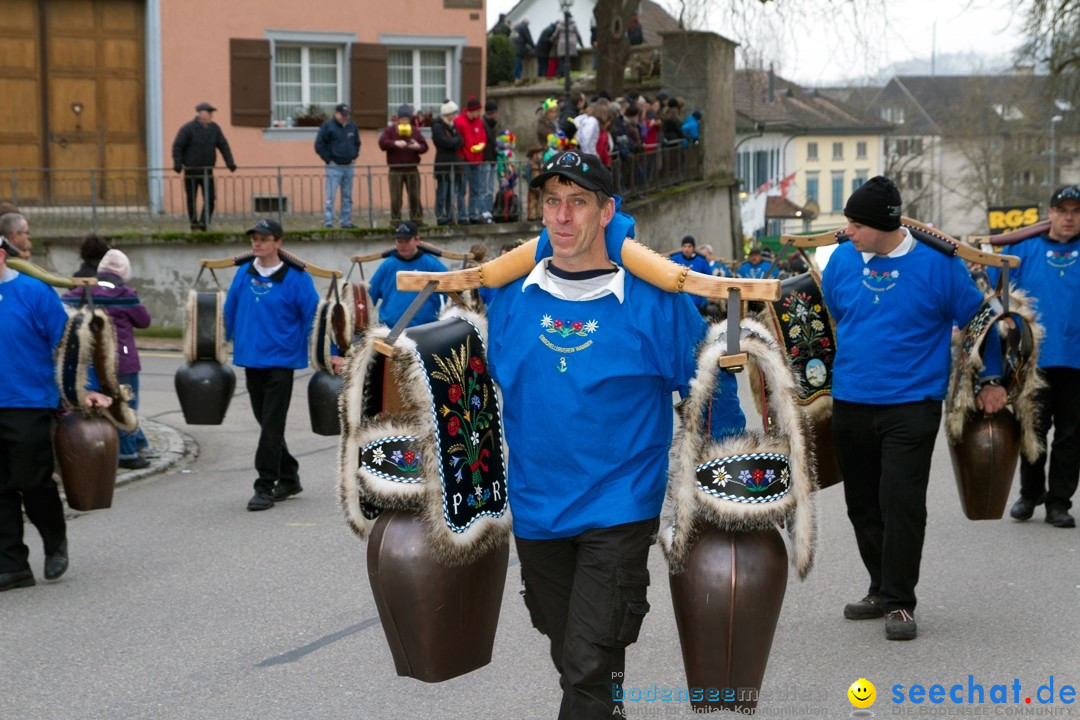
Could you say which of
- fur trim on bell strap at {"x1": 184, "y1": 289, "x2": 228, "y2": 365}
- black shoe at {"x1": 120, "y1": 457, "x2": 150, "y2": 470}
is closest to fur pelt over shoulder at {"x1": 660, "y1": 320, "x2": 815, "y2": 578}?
fur trim on bell strap at {"x1": 184, "y1": 289, "x2": 228, "y2": 365}

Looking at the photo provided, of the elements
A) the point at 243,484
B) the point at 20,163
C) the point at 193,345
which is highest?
the point at 20,163

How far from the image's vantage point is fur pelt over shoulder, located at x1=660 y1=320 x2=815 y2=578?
14.3 feet

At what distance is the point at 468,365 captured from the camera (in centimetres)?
475

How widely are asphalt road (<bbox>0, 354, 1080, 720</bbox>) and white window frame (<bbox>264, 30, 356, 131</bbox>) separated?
674 inches

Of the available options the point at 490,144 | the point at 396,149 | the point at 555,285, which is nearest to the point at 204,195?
the point at 396,149

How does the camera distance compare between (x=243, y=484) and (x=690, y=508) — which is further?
(x=243, y=484)

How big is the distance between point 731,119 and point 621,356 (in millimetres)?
30263

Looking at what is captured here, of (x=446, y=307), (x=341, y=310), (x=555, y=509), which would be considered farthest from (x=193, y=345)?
(x=555, y=509)

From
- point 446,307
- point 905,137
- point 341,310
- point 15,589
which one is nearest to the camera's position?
point 446,307

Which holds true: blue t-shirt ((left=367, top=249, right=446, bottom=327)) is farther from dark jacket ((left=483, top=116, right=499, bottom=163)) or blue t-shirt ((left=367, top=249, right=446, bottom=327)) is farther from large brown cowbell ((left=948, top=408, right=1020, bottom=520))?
dark jacket ((left=483, top=116, right=499, bottom=163))

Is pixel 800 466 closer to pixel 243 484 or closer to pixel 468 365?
pixel 468 365

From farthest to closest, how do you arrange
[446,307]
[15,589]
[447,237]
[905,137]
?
1. [905,137]
2. [447,237]
3. [15,589]
4. [446,307]

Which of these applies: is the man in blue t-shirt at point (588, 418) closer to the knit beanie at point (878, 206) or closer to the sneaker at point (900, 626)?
the knit beanie at point (878, 206)

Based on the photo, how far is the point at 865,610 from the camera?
7.03m
